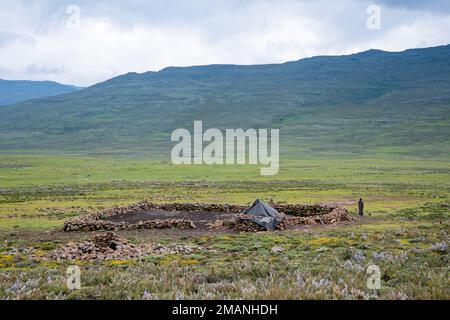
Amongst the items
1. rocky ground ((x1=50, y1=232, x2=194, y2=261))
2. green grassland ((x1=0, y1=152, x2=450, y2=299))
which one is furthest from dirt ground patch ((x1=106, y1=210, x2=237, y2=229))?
rocky ground ((x1=50, y1=232, x2=194, y2=261))

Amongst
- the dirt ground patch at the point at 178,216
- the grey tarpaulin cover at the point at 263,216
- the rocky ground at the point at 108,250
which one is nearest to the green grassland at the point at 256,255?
the rocky ground at the point at 108,250

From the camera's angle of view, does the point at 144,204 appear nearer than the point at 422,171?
Yes

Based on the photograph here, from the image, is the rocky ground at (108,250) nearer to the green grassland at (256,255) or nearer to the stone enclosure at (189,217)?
the green grassland at (256,255)

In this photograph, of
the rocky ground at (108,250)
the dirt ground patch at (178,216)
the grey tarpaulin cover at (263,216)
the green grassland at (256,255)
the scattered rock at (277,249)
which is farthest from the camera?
the dirt ground patch at (178,216)

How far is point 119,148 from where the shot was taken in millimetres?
161625

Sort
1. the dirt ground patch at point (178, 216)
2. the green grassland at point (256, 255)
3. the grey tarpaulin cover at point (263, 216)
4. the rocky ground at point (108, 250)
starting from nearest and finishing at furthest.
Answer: the green grassland at point (256, 255), the rocky ground at point (108, 250), the grey tarpaulin cover at point (263, 216), the dirt ground patch at point (178, 216)

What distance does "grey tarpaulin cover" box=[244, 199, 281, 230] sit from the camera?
2620 cm

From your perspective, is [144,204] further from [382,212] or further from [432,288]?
[432,288]

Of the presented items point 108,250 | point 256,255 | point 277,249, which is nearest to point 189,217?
point 108,250

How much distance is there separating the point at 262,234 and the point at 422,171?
2453 inches

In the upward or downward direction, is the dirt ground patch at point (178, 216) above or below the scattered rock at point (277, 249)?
below

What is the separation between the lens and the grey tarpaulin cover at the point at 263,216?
26195mm

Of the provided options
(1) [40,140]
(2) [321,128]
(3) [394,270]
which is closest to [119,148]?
(1) [40,140]

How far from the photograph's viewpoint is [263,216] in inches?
1075
